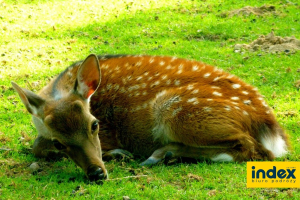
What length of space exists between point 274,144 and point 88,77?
2.18 meters

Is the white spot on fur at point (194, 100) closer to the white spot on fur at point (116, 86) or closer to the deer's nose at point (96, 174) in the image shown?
the white spot on fur at point (116, 86)

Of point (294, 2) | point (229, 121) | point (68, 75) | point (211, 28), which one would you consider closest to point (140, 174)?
point (229, 121)

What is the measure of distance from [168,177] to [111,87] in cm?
143

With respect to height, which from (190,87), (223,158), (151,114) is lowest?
(223,158)

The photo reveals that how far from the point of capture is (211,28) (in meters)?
10.6

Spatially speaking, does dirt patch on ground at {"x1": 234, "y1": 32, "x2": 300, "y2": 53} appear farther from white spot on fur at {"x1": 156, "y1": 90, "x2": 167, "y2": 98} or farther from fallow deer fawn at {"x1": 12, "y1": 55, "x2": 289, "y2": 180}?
white spot on fur at {"x1": 156, "y1": 90, "x2": 167, "y2": 98}

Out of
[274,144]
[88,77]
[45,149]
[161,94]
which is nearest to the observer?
[88,77]

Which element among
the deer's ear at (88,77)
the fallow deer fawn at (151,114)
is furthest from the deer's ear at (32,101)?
the deer's ear at (88,77)

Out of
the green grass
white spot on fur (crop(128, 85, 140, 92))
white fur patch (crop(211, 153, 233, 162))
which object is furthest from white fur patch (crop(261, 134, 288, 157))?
white spot on fur (crop(128, 85, 140, 92))

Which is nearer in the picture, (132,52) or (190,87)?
(190,87)

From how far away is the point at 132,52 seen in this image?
935cm

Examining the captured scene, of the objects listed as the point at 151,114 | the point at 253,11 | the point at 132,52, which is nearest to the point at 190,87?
the point at 151,114

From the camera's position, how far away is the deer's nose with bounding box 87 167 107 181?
4535 millimetres

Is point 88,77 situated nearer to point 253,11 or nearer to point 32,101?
point 32,101
